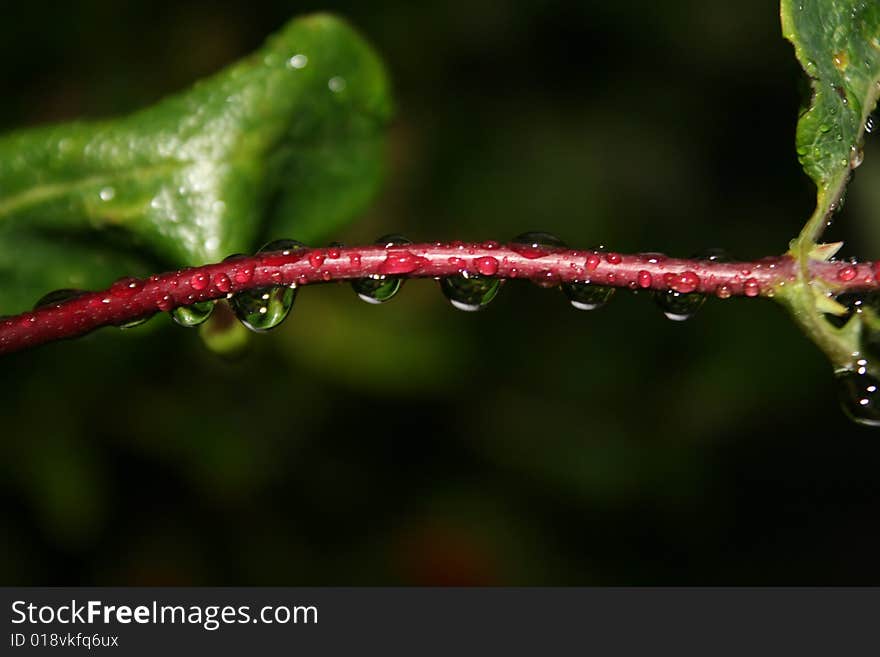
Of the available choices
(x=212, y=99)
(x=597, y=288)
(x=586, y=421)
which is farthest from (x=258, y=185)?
(x=586, y=421)

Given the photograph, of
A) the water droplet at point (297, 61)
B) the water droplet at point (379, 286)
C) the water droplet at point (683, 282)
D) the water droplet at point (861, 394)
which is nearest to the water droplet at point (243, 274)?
the water droplet at point (379, 286)

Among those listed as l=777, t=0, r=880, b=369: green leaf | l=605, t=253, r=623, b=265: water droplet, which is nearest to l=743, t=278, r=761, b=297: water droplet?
l=777, t=0, r=880, b=369: green leaf

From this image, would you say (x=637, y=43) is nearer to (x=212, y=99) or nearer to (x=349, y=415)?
(x=349, y=415)

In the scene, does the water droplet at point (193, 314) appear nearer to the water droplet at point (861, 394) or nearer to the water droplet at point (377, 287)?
the water droplet at point (377, 287)

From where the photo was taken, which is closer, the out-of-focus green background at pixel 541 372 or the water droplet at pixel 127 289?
the water droplet at pixel 127 289

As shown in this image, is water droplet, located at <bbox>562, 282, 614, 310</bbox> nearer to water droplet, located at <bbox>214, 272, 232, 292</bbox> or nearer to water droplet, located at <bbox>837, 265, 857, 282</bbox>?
water droplet, located at <bbox>837, 265, 857, 282</bbox>

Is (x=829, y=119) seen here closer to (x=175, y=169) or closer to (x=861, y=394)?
(x=861, y=394)

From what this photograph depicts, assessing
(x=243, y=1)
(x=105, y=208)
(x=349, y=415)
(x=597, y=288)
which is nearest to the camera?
(x=597, y=288)
